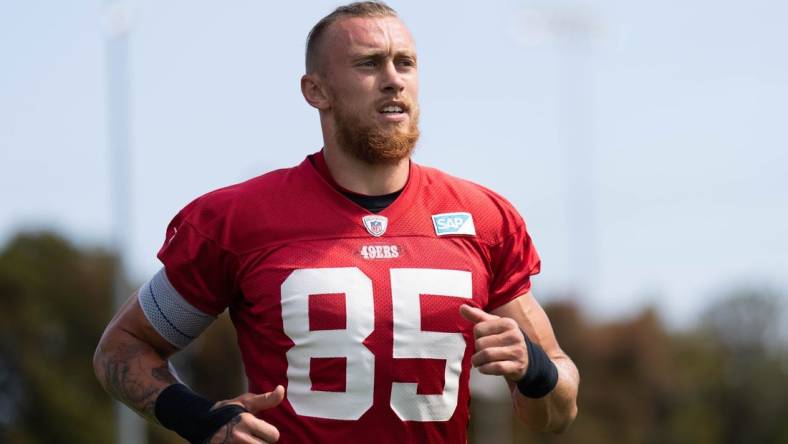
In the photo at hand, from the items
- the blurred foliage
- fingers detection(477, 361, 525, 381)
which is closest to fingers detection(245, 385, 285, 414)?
fingers detection(477, 361, 525, 381)

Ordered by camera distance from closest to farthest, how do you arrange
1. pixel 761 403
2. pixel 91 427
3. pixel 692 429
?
pixel 91 427, pixel 692 429, pixel 761 403

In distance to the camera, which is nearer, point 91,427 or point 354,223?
point 354,223

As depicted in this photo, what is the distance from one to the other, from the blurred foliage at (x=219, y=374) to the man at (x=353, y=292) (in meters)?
35.0

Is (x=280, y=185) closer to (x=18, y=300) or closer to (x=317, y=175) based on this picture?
(x=317, y=175)

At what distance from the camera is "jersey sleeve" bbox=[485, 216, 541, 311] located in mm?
5258

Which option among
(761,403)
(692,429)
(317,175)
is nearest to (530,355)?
(317,175)

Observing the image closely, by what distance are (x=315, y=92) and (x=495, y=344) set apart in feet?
4.28

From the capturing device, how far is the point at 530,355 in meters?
4.87

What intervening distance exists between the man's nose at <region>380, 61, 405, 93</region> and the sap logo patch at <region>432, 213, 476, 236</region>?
1.58ft

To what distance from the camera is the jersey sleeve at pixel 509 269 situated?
5258 mm

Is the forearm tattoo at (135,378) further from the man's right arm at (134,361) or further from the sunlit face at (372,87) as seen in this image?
the sunlit face at (372,87)

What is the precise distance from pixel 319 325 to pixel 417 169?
792 mm

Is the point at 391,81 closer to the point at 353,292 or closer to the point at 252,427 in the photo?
the point at 353,292

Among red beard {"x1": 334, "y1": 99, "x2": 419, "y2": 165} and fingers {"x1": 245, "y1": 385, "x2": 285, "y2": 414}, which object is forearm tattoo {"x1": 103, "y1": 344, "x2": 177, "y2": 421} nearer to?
fingers {"x1": 245, "y1": 385, "x2": 285, "y2": 414}
